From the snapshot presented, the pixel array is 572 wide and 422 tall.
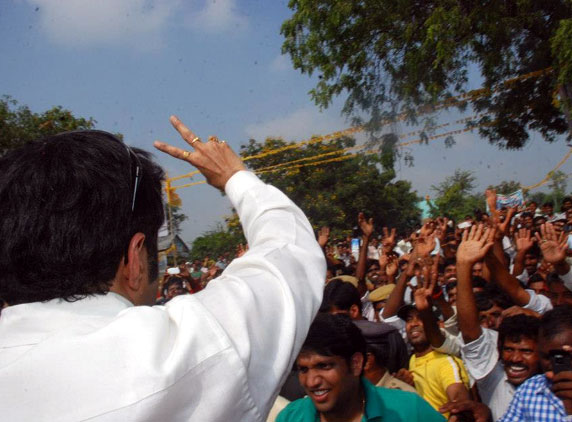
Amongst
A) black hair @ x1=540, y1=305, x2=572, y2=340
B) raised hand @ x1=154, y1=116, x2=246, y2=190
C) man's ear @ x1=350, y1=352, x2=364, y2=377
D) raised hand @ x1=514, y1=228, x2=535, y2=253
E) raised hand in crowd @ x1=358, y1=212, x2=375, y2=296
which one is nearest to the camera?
raised hand @ x1=154, y1=116, x2=246, y2=190

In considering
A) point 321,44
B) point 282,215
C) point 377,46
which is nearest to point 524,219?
point 377,46

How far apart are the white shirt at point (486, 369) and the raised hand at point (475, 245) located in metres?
0.44

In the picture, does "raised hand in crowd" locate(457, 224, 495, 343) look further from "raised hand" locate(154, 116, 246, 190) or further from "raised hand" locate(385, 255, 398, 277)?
"raised hand" locate(385, 255, 398, 277)

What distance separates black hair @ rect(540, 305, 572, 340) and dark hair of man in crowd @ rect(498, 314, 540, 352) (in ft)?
0.69

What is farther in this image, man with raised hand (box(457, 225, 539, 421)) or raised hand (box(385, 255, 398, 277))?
raised hand (box(385, 255, 398, 277))

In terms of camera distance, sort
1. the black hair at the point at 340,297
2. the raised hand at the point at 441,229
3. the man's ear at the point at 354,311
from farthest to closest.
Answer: the raised hand at the point at 441,229 → the man's ear at the point at 354,311 → the black hair at the point at 340,297

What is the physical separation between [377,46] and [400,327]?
926cm

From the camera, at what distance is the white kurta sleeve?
0.95 meters

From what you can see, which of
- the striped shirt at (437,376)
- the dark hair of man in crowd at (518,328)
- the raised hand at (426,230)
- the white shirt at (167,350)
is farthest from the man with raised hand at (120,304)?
the raised hand at (426,230)

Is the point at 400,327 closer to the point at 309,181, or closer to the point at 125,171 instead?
the point at 125,171

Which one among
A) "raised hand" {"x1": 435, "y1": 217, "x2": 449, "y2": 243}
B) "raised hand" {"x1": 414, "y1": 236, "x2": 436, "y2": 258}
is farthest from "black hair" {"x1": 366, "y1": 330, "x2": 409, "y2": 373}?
"raised hand" {"x1": 435, "y1": 217, "x2": 449, "y2": 243}

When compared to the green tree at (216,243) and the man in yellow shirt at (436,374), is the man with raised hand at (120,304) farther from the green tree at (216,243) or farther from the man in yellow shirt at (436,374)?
the green tree at (216,243)

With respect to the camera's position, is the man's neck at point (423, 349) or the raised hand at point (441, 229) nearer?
the man's neck at point (423, 349)

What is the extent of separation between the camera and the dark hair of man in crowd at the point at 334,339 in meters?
2.64
